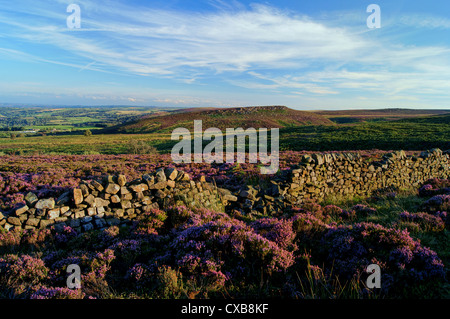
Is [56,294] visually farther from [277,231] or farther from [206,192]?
[206,192]

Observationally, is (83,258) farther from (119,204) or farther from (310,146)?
(310,146)

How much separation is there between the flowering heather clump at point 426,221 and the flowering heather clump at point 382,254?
1739 millimetres

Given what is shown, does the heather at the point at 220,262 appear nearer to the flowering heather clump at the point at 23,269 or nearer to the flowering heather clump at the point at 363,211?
the flowering heather clump at the point at 23,269

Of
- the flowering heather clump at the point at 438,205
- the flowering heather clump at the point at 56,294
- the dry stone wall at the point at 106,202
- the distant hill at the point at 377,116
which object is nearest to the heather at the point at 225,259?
the flowering heather clump at the point at 56,294

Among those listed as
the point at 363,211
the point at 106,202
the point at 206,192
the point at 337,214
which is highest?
the point at 106,202

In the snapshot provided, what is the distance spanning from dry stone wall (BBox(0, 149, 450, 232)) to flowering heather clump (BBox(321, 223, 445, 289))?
12.4 feet

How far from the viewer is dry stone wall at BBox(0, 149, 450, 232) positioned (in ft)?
21.0

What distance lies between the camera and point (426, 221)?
→ 630cm

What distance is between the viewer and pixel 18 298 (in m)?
3.68

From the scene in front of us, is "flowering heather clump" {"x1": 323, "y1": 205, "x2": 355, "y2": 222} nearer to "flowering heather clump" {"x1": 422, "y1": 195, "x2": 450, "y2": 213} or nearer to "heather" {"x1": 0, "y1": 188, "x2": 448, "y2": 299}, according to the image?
"heather" {"x1": 0, "y1": 188, "x2": 448, "y2": 299}

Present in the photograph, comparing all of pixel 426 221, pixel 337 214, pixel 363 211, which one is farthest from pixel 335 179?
pixel 426 221

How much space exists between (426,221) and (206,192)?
6.72m

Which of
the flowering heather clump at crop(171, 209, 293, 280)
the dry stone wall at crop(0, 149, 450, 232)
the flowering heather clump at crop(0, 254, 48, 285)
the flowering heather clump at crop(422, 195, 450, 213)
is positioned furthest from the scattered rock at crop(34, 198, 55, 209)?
the flowering heather clump at crop(422, 195, 450, 213)
